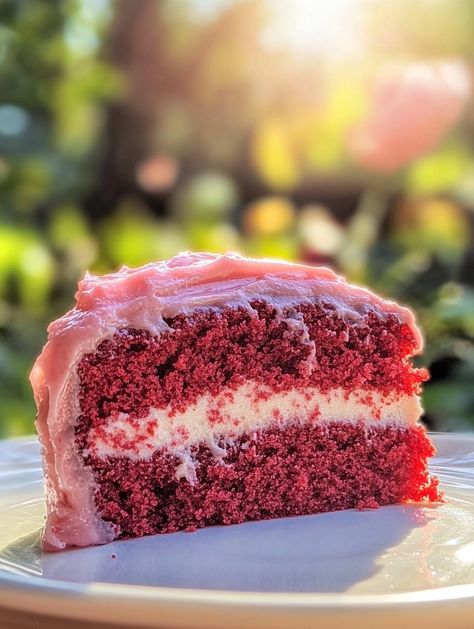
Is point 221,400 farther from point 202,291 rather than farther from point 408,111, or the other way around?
point 408,111

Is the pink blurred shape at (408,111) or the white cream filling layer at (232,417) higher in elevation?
the pink blurred shape at (408,111)

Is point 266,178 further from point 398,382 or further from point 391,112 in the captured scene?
point 398,382

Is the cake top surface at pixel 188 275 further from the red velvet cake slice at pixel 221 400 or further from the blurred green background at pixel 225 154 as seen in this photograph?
the blurred green background at pixel 225 154

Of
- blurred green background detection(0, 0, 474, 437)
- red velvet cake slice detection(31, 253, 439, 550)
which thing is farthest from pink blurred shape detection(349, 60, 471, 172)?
red velvet cake slice detection(31, 253, 439, 550)

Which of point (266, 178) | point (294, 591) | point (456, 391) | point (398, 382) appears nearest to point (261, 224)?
point (266, 178)

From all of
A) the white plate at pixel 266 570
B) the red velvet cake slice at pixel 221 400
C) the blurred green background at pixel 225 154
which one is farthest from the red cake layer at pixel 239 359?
the blurred green background at pixel 225 154
